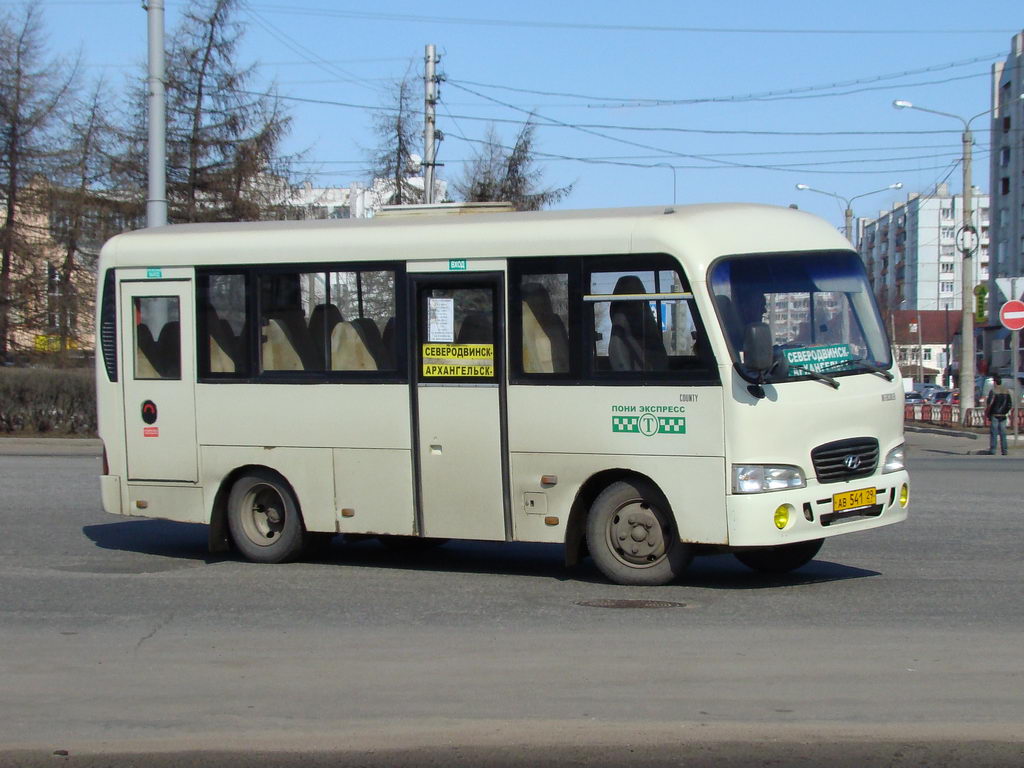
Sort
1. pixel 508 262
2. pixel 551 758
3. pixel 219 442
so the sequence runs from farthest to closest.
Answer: pixel 219 442 < pixel 508 262 < pixel 551 758

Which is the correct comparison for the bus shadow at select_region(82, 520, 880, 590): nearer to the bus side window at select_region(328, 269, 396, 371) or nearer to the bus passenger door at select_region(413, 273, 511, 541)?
the bus passenger door at select_region(413, 273, 511, 541)

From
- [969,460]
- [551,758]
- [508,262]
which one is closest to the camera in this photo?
[551,758]

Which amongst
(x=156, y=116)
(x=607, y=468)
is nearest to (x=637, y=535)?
(x=607, y=468)

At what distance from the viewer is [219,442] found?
37.2ft

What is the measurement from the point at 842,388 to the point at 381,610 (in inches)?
143

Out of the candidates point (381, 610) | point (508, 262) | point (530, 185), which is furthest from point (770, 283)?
point (530, 185)

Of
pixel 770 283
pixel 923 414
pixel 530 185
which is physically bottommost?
pixel 923 414

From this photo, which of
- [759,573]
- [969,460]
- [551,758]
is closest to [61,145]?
[969,460]

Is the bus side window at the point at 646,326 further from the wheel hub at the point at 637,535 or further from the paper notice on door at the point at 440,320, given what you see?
the paper notice on door at the point at 440,320

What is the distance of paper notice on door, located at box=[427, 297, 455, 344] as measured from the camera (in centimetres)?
1040

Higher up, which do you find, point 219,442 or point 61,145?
point 61,145

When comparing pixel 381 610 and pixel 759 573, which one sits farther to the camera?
pixel 759 573

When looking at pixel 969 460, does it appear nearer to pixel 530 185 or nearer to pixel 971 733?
pixel 530 185

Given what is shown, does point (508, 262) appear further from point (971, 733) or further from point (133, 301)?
point (971, 733)
